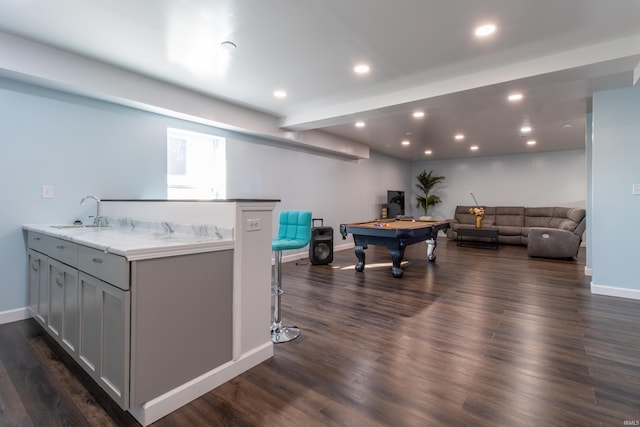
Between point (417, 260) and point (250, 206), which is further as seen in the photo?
point (417, 260)

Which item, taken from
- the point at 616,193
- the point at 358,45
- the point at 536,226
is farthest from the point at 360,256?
the point at 536,226

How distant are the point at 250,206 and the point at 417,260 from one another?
14.8ft

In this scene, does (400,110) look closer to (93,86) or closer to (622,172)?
(622,172)

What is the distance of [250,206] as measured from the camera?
6.36 feet

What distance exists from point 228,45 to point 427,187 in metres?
8.42

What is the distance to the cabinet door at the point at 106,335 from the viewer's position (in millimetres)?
1435

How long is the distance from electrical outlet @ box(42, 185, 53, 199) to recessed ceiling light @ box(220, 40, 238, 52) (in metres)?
2.19

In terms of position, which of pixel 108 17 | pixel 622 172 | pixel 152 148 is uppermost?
pixel 108 17

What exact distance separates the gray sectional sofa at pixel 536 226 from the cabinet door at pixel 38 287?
285 inches

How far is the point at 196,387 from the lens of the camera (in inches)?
66.0

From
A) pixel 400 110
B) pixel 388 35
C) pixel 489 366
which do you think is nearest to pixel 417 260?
pixel 400 110

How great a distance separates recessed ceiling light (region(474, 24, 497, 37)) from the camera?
7.82 ft

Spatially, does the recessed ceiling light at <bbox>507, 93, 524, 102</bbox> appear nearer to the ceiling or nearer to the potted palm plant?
the ceiling

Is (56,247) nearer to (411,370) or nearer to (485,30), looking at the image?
(411,370)
